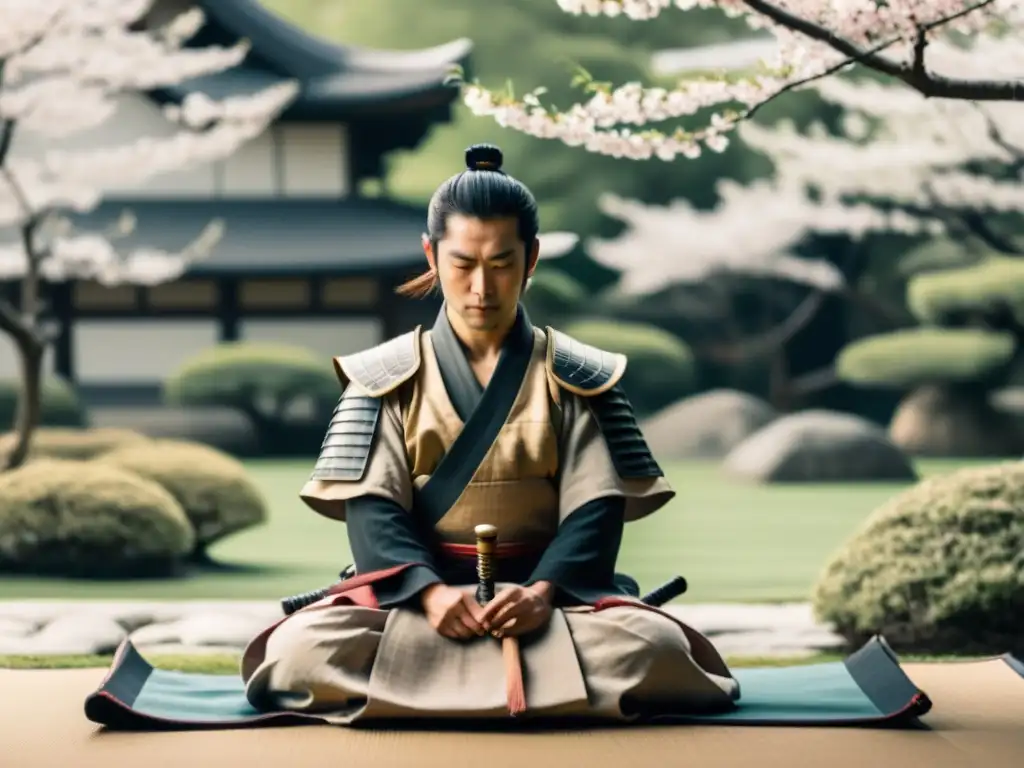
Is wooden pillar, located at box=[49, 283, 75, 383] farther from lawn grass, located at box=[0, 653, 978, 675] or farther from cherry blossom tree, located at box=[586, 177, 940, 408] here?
lawn grass, located at box=[0, 653, 978, 675]

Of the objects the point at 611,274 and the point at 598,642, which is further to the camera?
the point at 611,274

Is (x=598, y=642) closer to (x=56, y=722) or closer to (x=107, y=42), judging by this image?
(x=56, y=722)

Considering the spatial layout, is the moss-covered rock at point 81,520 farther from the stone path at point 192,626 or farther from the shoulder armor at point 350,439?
the shoulder armor at point 350,439

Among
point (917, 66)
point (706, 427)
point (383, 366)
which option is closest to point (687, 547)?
point (917, 66)

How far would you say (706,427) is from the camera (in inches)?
493

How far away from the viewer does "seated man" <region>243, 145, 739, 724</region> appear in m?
2.89

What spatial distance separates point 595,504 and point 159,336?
9.71m

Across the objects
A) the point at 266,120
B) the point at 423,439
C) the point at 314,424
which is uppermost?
the point at 423,439

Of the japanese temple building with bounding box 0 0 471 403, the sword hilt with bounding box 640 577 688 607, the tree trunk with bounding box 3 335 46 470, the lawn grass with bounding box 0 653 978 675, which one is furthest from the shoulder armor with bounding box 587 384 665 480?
the japanese temple building with bounding box 0 0 471 403

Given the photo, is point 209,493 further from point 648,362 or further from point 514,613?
point 648,362

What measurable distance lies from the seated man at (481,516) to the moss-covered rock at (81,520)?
127 inches

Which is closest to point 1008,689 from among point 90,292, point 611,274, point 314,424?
point 314,424

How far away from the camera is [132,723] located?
9.61 feet

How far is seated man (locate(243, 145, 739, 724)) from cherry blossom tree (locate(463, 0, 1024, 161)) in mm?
827
